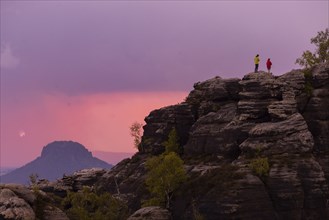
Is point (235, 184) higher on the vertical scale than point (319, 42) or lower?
lower

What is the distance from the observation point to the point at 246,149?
105125mm

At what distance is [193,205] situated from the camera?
96.1 m

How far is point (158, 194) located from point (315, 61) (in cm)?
6378

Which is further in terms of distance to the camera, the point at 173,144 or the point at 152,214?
the point at 173,144

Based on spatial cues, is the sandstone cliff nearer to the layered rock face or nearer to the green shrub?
the layered rock face

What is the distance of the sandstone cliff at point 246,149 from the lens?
94000mm

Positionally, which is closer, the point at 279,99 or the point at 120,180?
the point at 279,99

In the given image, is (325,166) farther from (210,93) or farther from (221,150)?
(210,93)

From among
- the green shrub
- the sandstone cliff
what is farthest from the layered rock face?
the green shrub

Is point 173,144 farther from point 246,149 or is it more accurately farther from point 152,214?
point 152,214

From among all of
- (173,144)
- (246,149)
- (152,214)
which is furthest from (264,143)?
(173,144)

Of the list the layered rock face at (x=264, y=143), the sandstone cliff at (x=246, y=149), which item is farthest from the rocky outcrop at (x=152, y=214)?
the layered rock face at (x=264, y=143)

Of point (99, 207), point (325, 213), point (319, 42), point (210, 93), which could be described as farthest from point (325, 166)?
point (319, 42)

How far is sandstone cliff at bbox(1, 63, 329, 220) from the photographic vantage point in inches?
3701
